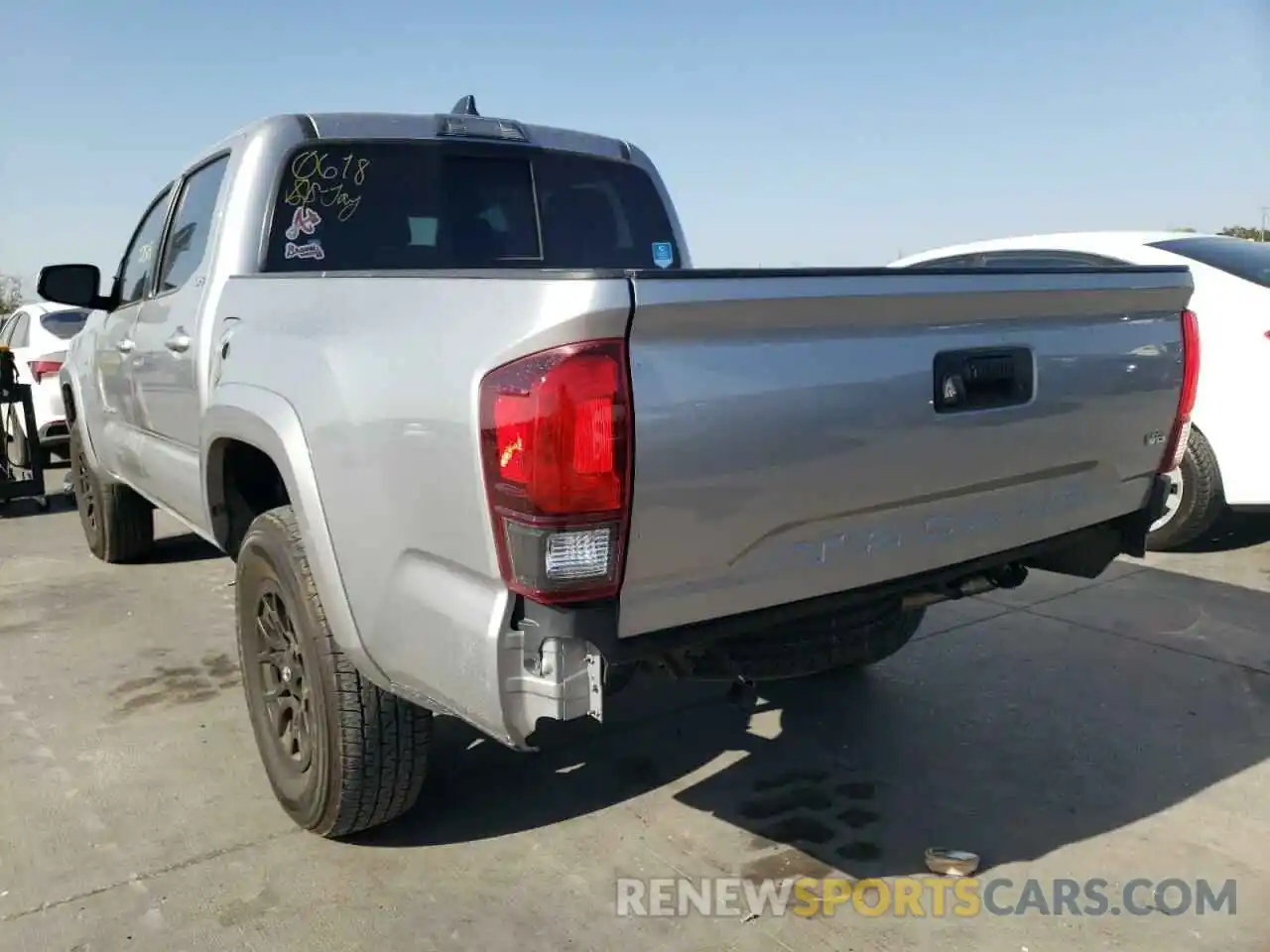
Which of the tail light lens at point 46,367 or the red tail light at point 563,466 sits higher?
the red tail light at point 563,466

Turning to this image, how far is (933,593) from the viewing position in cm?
266

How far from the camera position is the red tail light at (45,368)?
8906 millimetres

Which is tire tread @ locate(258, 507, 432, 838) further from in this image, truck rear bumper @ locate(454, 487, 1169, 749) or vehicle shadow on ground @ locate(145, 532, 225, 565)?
vehicle shadow on ground @ locate(145, 532, 225, 565)

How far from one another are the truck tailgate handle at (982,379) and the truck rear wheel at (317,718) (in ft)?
5.06

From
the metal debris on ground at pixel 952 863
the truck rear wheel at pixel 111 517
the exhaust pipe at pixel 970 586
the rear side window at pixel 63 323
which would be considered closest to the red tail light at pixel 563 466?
the exhaust pipe at pixel 970 586

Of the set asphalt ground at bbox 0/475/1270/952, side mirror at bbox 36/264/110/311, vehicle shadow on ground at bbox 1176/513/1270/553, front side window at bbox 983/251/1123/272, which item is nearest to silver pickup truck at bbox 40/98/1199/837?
asphalt ground at bbox 0/475/1270/952

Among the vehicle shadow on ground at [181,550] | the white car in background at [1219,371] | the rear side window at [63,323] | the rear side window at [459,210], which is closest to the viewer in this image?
the rear side window at [459,210]

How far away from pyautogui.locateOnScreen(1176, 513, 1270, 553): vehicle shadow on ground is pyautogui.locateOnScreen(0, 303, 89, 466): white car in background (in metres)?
7.90

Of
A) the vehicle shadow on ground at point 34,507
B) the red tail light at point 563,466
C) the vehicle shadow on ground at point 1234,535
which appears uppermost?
the red tail light at point 563,466

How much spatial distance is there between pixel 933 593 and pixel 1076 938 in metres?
0.86

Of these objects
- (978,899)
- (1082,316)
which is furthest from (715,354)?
(978,899)

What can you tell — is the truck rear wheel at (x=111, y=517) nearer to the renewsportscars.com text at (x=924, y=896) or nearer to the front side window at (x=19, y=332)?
the renewsportscars.com text at (x=924, y=896)

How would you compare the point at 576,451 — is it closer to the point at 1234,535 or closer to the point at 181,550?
the point at 181,550

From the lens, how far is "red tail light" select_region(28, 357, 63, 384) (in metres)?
8.91
